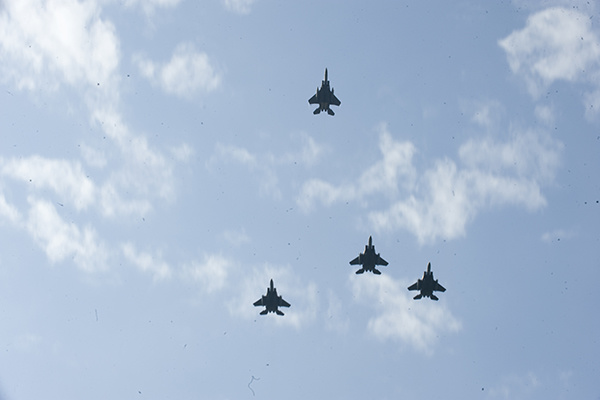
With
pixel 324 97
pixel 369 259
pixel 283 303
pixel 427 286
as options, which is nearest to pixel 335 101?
pixel 324 97

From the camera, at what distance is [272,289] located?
84.8 meters

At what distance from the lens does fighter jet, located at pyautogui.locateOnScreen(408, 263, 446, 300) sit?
8381 cm

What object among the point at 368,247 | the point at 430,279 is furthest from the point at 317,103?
the point at 430,279

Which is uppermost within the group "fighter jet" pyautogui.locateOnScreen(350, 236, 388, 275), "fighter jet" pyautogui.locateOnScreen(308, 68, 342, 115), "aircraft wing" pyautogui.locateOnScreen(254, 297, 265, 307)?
"fighter jet" pyautogui.locateOnScreen(308, 68, 342, 115)

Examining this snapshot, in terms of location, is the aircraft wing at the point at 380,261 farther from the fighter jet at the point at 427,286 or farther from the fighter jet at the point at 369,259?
the fighter jet at the point at 427,286

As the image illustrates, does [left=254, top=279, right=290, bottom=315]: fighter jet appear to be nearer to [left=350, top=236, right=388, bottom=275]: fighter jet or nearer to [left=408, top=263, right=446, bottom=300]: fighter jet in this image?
[left=350, top=236, right=388, bottom=275]: fighter jet

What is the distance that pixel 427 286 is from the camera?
276 feet

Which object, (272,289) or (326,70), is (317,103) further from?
(272,289)

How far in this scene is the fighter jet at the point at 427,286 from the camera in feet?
275

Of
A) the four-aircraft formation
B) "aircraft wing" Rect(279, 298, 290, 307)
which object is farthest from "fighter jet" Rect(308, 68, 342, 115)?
"aircraft wing" Rect(279, 298, 290, 307)

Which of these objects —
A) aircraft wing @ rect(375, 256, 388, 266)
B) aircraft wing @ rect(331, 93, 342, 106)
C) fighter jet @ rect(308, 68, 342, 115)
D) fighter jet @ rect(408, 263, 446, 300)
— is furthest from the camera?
aircraft wing @ rect(331, 93, 342, 106)

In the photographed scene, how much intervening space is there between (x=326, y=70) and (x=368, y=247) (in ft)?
78.5

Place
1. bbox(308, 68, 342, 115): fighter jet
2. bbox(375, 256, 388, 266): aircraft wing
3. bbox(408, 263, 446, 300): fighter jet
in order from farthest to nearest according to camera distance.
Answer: bbox(308, 68, 342, 115): fighter jet
bbox(375, 256, 388, 266): aircraft wing
bbox(408, 263, 446, 300): fighter jet

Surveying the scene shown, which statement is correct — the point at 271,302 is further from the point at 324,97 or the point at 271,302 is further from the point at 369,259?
the point at 324,97
